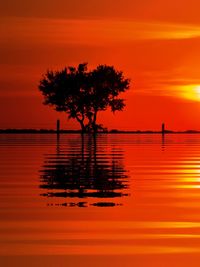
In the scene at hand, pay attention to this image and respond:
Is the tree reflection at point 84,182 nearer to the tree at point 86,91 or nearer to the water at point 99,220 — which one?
the water at point 99,220

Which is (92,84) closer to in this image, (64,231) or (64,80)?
(64,80)

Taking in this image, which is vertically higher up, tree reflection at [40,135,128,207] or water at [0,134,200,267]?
tree reflection at [40,135,128,207]

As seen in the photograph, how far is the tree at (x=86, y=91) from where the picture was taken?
260 ft

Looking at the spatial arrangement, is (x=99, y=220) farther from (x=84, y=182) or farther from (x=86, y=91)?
(x=86, y=91)

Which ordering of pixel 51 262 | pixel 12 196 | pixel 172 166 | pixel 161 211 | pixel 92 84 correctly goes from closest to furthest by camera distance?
pixel 51 262
pixel 161 211
pixel 12 196
pixel 172 166
pixel 92 84

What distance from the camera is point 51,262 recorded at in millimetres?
7039

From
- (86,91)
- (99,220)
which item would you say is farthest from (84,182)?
(86,91)

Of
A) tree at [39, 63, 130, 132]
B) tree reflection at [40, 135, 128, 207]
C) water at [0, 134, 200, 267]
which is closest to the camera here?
water at [0, 134, 200, 267]

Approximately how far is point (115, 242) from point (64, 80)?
72.4 m

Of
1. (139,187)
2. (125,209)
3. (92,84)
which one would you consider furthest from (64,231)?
(92,84)

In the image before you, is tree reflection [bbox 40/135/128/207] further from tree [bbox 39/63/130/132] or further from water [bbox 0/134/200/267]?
tree [bbox 39/63/130/132]

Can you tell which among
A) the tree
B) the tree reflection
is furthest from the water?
the tree

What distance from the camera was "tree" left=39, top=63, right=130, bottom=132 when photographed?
260 feet

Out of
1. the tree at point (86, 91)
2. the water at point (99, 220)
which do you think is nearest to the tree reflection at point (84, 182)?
the water at point (99, 220)
